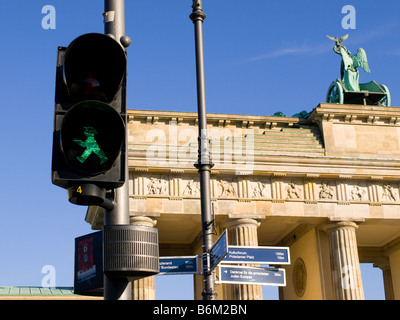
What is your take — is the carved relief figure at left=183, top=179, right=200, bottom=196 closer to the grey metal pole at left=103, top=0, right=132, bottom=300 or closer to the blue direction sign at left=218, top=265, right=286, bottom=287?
the blue direction sign at left=218, top=265, right=286, bottom=287

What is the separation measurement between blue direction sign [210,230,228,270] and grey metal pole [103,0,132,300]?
6679 millimetres

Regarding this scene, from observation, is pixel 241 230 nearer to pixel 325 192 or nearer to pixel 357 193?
pixel 325 192

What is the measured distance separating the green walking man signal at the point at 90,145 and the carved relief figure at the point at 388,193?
3399 centimetres

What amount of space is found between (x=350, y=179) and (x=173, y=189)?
994 centimetres

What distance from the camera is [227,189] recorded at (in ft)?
118

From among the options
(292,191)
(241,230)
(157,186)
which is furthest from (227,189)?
(157,186)

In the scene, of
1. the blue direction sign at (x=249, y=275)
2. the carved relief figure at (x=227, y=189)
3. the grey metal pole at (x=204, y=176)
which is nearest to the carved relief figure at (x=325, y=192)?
the carved relief figure at (x=227, y=189)

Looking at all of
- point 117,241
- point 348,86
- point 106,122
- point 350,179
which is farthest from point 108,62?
point 348,86

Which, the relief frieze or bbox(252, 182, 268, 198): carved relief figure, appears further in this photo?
bbox(252, 182, 268, 198): carved relief figure

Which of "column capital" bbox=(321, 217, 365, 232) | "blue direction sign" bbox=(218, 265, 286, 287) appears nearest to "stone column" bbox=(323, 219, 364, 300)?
"column capital" bbox=(321, 217, 365, 232)

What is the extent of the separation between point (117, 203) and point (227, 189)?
30064 mm

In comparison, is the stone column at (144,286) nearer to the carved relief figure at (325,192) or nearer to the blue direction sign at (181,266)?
the carved relief figure at (325,192)

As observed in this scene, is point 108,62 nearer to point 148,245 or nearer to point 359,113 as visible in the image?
point 148,245

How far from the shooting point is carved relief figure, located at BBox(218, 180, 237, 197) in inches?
1414
